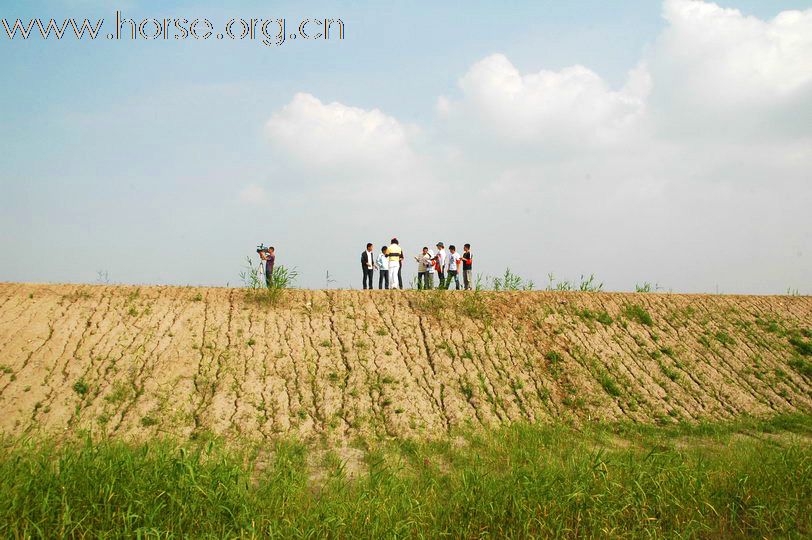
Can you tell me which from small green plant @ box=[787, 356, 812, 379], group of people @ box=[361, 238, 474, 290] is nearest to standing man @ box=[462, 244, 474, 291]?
group of people @ box=[361, 238, 474, 290]


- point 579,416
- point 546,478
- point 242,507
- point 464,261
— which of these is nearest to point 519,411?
point 579,416

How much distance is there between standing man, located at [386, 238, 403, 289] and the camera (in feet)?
52.1

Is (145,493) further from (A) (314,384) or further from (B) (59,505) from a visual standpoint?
(A) (314,384)

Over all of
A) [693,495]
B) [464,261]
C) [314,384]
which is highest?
[464,261]

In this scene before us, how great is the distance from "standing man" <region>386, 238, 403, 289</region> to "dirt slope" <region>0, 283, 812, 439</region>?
1.14 meters

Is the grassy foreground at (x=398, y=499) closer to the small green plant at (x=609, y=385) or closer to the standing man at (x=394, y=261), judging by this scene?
the small green plant at (x=609, y=385)

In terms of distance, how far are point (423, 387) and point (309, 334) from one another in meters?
2.62

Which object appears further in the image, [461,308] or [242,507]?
[461,308]

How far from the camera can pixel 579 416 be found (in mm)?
11945

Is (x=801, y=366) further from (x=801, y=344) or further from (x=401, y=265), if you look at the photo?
(x=401, y=265)

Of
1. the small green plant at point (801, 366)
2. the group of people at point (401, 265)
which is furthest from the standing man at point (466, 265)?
the small green plant at point (801, 366)

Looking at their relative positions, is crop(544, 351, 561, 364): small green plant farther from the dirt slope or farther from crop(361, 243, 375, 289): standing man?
crop(361, 243, 375, 289): standing man

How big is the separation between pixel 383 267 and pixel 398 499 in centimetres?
877

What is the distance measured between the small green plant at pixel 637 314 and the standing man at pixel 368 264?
6132 millimetres
